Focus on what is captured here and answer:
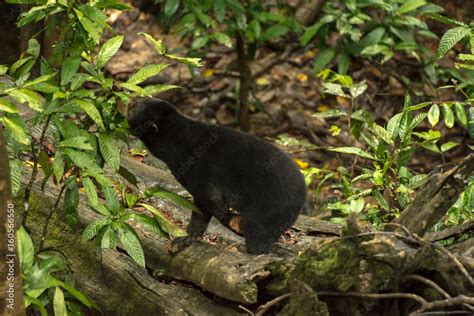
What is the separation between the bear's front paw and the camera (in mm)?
4758

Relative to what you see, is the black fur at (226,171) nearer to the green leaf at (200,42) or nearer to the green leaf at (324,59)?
the green leaf at (200,42)

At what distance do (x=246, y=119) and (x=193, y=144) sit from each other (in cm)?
436

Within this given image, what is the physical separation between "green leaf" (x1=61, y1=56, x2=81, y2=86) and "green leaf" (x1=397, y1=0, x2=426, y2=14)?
185 inches

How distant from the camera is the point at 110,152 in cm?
436

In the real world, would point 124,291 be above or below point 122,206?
below

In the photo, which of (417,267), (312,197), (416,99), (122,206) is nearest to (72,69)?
(122,206)

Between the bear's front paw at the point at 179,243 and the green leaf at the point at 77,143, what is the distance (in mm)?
950

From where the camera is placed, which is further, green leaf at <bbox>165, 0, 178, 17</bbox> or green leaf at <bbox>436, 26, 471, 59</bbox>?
green leaf at <bbox>165, 0, 178, 17</bbox>

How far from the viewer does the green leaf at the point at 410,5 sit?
8.09 meters

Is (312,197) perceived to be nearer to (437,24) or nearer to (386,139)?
(437,24)

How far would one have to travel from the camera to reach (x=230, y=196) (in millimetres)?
4922

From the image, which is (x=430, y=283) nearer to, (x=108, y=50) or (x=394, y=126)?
(x=394, y=126)

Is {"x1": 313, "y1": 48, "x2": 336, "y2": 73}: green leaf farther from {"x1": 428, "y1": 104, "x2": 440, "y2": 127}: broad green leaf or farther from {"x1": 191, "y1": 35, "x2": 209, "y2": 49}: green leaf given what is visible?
{"x1": 428, "y1": 104, "x2": 440, "y2": 127}: broad green leaf

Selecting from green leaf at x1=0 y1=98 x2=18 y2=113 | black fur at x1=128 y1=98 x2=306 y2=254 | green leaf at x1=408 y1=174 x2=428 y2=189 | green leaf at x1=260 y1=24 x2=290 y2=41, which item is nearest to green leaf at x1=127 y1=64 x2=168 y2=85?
black fur at x1=128 y1=98 x2=306 y2=254
